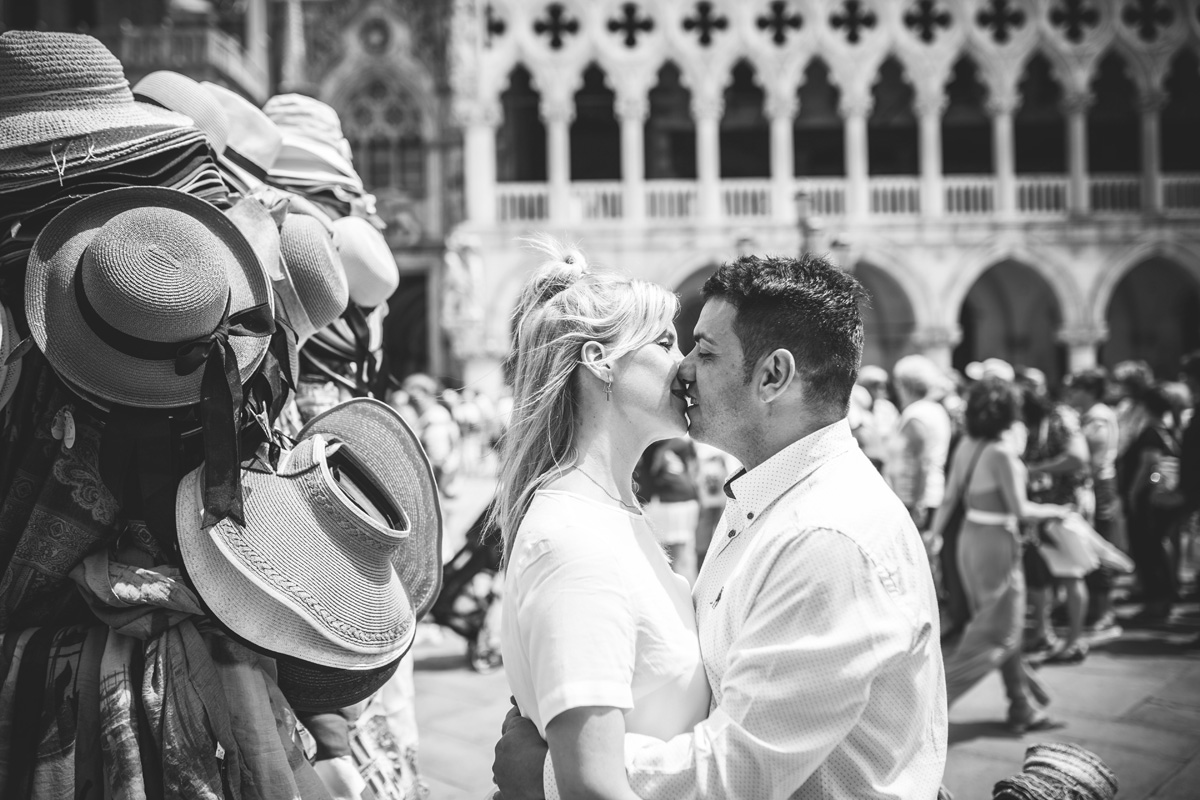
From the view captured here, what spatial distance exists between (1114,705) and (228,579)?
5.46 m

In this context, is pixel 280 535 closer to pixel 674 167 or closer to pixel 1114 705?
pixel 1114 705

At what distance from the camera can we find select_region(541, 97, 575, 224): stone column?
66.7 ft

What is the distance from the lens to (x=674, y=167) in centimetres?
2338

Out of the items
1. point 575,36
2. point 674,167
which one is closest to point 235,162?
point 575,36

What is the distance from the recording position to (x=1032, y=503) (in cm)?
628

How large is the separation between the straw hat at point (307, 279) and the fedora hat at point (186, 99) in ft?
1.02

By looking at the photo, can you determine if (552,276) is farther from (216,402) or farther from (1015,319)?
(1015,319)

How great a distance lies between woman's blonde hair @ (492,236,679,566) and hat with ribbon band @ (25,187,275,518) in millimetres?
590

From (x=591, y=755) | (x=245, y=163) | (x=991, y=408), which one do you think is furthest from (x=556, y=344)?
(x=991, y=408)

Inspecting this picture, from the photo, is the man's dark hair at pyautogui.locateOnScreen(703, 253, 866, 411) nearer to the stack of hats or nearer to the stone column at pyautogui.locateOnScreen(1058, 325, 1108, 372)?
the stack of hats

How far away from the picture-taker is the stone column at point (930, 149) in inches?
814

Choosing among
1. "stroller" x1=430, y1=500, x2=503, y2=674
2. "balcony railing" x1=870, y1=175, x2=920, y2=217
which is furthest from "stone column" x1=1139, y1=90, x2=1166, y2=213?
"stroller" x1=430, y1=500, x2=503, y2=674

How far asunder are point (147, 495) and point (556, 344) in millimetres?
986

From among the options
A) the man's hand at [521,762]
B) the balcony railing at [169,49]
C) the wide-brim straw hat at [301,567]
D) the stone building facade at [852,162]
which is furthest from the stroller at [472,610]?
the stone building facade at [852,162]
